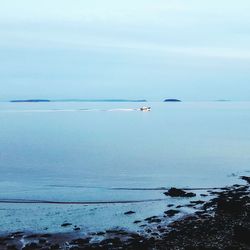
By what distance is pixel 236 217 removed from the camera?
22.1m

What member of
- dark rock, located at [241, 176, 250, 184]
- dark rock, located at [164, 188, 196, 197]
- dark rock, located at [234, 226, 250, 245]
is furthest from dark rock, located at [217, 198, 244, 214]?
dark rock, located at [241, 176, 250, 184]

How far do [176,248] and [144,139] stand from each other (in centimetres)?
5533

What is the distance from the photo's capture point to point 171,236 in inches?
752

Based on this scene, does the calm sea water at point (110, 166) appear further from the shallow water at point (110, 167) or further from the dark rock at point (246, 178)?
the dark rock at point (246, 178)

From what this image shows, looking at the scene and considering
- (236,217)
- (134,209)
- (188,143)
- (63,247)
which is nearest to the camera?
(63,247)

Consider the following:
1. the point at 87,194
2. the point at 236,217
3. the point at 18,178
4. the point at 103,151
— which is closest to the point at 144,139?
the point at 103,151

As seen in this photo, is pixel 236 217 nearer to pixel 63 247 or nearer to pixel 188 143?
pixel 63 247

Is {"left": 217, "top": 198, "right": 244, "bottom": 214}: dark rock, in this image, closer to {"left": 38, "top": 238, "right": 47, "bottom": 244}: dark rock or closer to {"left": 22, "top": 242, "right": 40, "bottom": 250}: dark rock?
{"left": 38, "top": 238, "right": 47, "bottom": 244}: dark rock

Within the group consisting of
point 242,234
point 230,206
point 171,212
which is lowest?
point 171,212

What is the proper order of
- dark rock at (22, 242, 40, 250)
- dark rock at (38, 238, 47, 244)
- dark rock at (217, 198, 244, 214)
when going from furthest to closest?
dark rock at (217, 198, 244, 214) < dark rock at (38, 238, 47, 244) < dark rock at (22, 242, 40, 250)

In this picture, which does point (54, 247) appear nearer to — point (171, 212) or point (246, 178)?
point (171, 212)

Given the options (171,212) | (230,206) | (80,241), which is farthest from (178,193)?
(80,241)

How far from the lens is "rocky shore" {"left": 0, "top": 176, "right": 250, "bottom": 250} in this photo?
17.8 m

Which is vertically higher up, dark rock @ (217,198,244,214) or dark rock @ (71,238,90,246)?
dark rock @ (217,198,244,214)
